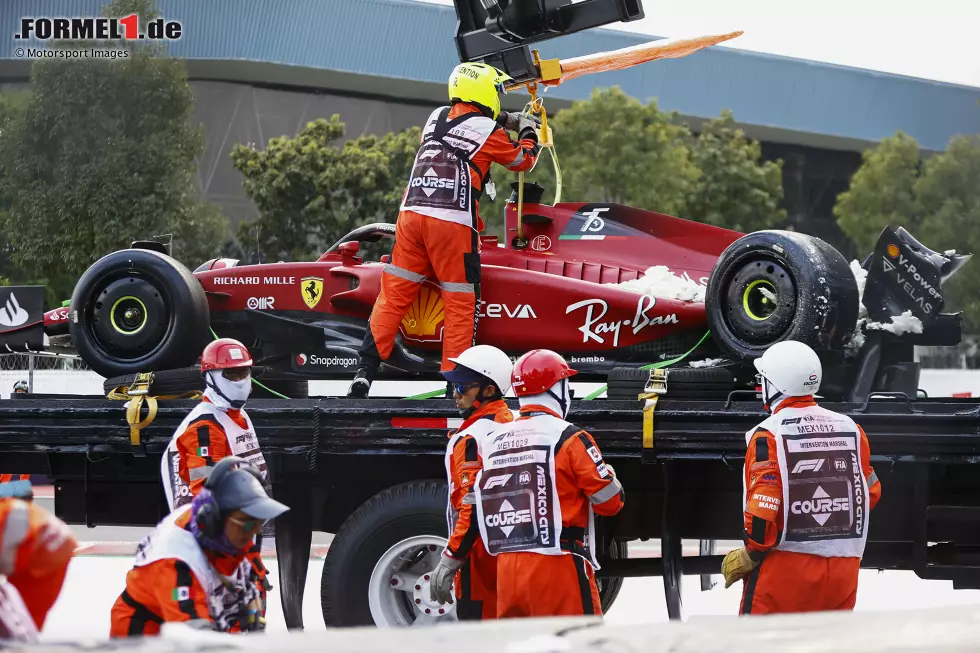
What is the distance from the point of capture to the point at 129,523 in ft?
22.9

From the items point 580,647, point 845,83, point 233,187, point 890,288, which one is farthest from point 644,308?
point 845,83

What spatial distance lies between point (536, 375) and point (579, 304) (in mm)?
1711

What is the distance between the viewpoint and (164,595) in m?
3.59

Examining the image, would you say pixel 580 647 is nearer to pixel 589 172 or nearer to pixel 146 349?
pixel 146 349

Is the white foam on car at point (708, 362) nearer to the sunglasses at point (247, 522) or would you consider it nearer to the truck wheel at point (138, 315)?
the truck wheel at point (138, 315)

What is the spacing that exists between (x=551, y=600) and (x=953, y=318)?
283 centimetres

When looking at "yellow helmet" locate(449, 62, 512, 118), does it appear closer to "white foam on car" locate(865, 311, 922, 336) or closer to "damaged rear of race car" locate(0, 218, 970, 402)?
"damaged rear of race car" locate(0, 218, 970, 402)

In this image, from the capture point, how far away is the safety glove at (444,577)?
5289 mm

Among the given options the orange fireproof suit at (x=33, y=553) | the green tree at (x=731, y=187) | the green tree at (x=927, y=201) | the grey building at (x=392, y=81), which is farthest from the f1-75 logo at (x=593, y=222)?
the green tree at (x=731, y=187)

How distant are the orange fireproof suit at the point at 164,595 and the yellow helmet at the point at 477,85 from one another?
138 inches

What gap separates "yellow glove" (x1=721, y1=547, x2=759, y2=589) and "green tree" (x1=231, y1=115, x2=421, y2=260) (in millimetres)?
24406

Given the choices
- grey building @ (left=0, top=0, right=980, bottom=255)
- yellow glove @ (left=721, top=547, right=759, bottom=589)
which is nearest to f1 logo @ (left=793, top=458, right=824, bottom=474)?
yellow glove @ (left=721, top=547, right=759, bottom=589)

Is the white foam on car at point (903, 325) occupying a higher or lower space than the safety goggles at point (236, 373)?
higher

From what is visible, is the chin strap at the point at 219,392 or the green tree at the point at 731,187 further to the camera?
the green tree at the point at 731,187
